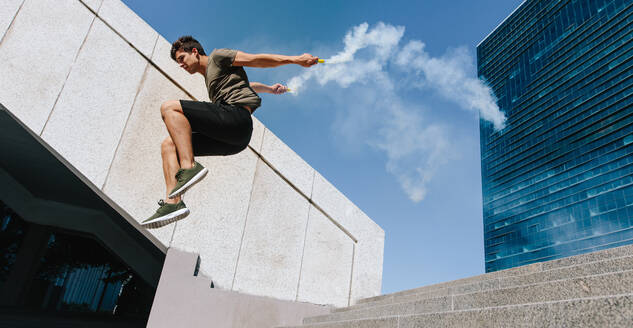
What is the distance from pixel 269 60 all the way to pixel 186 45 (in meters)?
0.78

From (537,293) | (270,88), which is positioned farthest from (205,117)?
(537,293)

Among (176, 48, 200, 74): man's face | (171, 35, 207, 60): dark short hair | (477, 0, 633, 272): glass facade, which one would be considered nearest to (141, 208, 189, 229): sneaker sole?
(176, 48, 200, 74): man's face

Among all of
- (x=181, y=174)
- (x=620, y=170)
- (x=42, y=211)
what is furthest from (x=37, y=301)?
(x=620, y=170)

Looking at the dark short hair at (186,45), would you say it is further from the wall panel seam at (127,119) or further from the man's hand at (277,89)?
the wall panel seam at (127,119)

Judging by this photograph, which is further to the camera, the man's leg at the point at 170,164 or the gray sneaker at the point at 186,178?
the man's leg at the point at 170,164

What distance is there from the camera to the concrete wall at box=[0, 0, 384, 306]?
17.1 ft

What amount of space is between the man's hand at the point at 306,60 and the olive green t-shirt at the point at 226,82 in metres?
0.51

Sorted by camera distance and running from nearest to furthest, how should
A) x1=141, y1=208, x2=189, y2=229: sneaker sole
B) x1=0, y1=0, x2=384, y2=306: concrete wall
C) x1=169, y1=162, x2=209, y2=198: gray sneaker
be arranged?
1. x1=141, y1=208, x2=189, y2=229: sneaker sole
2. x1=169, y1=162, x2=209, y2=198: gray sneaker
3. x1=0, y1=0, x2=384, y2=306: concrete wall

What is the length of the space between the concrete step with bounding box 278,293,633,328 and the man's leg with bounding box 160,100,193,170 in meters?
2.20

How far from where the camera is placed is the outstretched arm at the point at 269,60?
2777 mm

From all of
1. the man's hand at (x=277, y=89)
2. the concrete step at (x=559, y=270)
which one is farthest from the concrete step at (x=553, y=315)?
the man's hand at (x=277, y=89)

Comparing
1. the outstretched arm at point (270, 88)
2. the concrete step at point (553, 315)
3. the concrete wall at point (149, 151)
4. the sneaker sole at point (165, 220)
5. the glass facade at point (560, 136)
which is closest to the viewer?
the concrete step at point (553, 315)

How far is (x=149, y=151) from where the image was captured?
5.61 meters

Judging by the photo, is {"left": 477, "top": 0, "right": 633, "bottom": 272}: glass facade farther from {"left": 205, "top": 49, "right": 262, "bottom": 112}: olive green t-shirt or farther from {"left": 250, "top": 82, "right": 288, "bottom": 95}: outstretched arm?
{"left": 205, "top": 49, "right": 262, "bottom": 112}: olive green t-shirt
